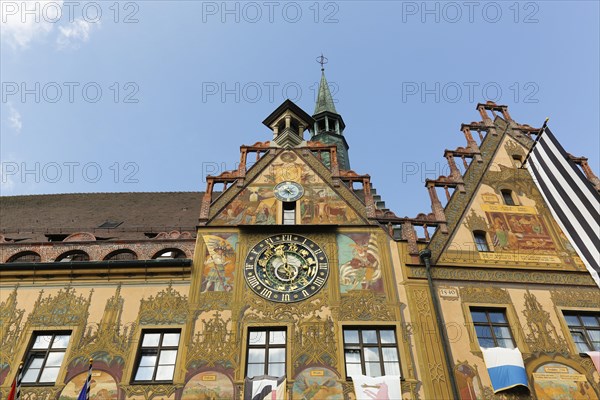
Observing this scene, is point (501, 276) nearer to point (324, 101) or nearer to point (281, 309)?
point (281, 309)

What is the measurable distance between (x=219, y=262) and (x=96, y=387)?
146 inches

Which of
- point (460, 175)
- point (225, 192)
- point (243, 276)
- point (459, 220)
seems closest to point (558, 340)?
point (459, 220)

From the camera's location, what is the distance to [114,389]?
11.0 metres

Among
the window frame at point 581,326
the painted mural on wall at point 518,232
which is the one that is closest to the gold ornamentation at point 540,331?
the window frame at point 581,326

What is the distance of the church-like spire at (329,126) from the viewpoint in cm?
2625

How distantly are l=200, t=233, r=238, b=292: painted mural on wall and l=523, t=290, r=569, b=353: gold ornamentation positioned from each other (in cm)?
656

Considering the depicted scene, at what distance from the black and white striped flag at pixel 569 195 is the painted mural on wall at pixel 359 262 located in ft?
16.2

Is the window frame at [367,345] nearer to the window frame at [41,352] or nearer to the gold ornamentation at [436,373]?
the gold ornamentation at [436,373]

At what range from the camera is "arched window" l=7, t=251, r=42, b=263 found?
1370 cm

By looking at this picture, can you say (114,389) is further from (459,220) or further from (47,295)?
(459,220)

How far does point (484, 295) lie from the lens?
41.2 feet

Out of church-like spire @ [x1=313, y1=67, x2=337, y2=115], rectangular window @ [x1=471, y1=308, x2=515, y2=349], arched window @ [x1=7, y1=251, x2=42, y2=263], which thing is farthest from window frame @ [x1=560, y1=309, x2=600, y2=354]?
church-like spire @ [x1=313, y1=67, x2=337, y2=115]

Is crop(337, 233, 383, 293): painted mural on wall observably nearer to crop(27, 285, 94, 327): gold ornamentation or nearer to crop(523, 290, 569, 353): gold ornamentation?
crop(523, 290, 569, 353): gold ornamentation

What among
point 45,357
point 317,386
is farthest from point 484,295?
point 45,357
